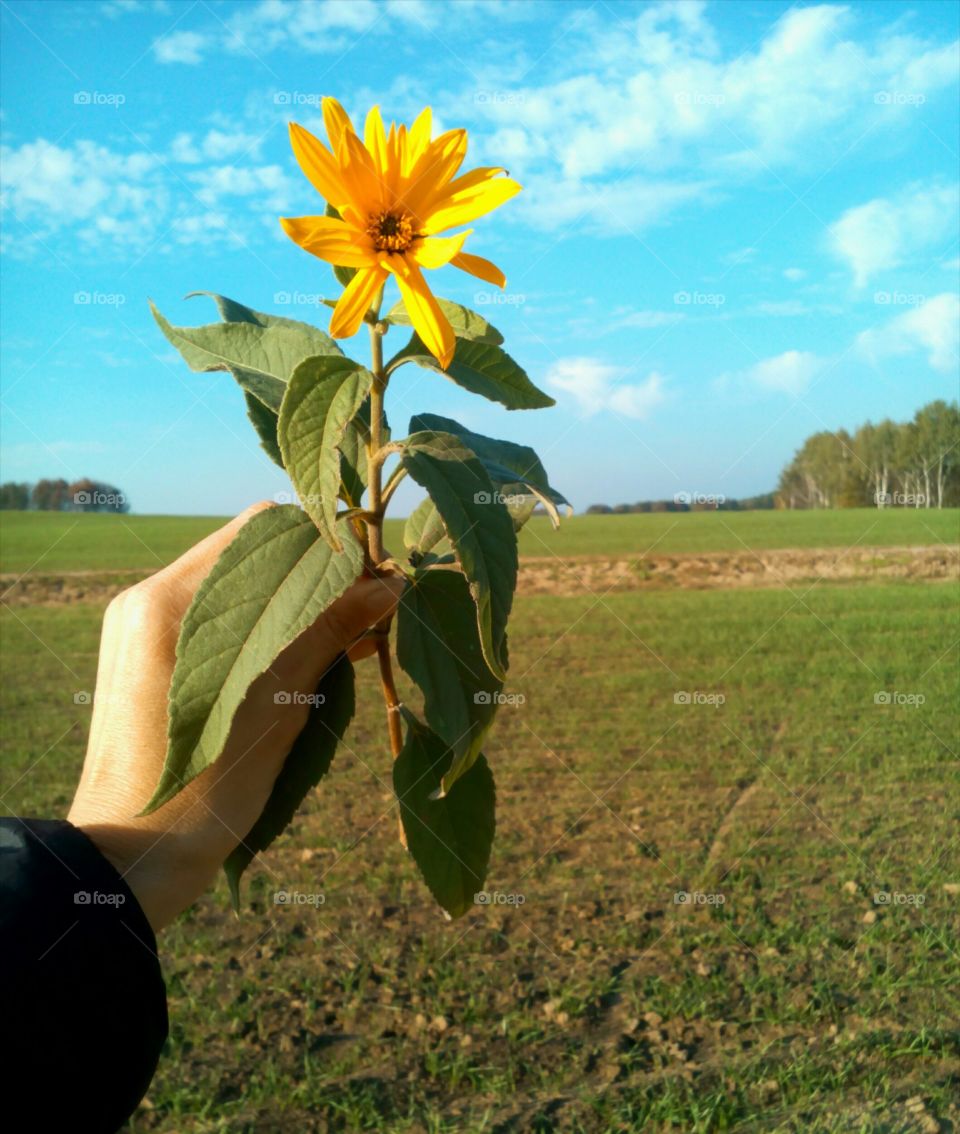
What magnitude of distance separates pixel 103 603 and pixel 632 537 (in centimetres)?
1264

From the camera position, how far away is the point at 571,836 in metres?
4.61

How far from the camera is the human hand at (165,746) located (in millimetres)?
1275

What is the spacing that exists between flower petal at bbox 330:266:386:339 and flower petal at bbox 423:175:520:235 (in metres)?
0.07

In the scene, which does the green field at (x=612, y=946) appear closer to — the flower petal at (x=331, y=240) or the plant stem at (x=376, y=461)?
the plant stem at (x=376, y=461)

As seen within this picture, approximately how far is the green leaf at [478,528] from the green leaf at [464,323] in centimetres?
12

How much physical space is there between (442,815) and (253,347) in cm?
63

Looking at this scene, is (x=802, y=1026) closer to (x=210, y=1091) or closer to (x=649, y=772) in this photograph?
(x=210, y=1091)

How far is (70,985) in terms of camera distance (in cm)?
112

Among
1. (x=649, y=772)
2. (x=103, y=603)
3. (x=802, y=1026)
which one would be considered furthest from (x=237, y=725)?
(x=103, y=603)

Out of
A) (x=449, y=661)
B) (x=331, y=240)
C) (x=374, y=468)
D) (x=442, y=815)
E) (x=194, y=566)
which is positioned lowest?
(x=442, y=815)

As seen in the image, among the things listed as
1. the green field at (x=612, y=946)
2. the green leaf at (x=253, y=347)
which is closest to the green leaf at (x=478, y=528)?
the green leaf at (x=253, y=347)

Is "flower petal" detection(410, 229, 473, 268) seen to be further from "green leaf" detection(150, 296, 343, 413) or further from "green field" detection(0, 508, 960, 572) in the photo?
"green field" detection(0, 508, 960, 572)

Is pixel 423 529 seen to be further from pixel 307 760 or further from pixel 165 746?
pixel 165 746

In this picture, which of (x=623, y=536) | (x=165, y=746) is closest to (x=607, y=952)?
(x=165, y=746)
